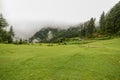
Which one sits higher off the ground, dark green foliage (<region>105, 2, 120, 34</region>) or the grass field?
dark green foliage (<region>105, 2, 120, 34</region>)

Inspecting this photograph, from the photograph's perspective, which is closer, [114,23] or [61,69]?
[61,69]

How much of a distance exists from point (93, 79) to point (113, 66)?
A: 861 centimetres

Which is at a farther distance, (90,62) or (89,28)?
(89,28)

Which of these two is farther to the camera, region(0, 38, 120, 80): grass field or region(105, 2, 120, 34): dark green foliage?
region(105, 2, 120, 34): dark green foliage

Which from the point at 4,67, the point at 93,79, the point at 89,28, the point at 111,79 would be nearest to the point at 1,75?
the point at 4,67

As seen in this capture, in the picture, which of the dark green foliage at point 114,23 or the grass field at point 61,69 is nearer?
the grass field at point 61,69

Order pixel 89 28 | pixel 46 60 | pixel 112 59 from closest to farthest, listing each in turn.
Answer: pixel 46 60
pixel 112 59
pixel 89 28

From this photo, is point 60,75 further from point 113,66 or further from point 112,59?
point 112,59

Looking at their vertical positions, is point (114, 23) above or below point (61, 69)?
above

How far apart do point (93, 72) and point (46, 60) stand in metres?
9.34

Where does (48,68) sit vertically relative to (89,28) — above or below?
below

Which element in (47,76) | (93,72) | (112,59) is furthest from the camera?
(112,59)

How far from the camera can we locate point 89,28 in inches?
5458

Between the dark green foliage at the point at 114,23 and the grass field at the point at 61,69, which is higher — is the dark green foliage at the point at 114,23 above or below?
above
